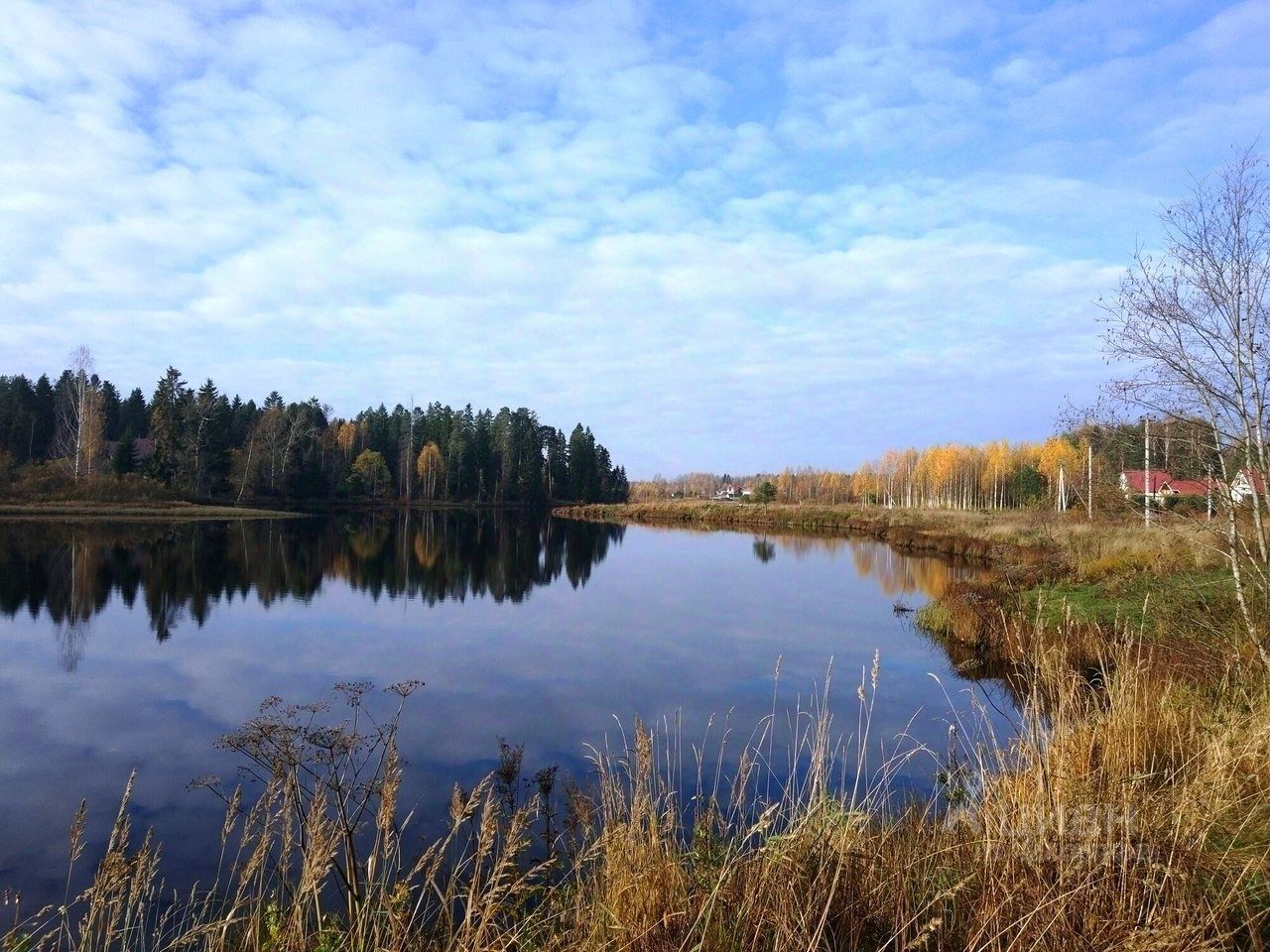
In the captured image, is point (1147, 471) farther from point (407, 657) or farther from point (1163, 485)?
point (407, 657)

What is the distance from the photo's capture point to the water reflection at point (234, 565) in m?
18.2

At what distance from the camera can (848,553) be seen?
3575 cm

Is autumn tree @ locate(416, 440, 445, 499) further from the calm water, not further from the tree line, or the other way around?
the calm water

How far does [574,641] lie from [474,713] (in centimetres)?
531

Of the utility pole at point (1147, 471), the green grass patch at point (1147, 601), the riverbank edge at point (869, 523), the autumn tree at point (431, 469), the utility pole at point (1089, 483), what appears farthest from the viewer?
the autumn tree at point (431, 469)

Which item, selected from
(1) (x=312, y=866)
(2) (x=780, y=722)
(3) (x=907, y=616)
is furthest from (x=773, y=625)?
(1) (x=312, y=866)

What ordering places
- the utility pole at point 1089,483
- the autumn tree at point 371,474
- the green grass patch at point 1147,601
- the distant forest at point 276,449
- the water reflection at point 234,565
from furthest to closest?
1. the autumn tree at point 371,474
2. the distant forest at point 276,449
3. the water reflection at point 234,565
4. the green grass patch at point 1147,601
5. the utility pole at point 1089,483

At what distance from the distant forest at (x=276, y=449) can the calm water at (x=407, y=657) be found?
26.7 m

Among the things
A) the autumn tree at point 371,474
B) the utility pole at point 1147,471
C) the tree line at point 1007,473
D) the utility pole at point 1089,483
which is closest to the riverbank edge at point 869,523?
the tree line at point 1007,473

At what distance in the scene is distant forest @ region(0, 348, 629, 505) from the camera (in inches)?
2157

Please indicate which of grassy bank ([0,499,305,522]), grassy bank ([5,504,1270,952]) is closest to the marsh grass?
grassy bank ([5,504,1270,952])

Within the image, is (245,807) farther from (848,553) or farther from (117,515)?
(117,515)

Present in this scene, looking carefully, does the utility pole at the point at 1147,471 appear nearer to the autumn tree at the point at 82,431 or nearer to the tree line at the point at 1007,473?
the tree line at the point at 1007,473

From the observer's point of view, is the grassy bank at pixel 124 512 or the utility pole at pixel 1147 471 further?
the grassy bank at pixel 124 512
